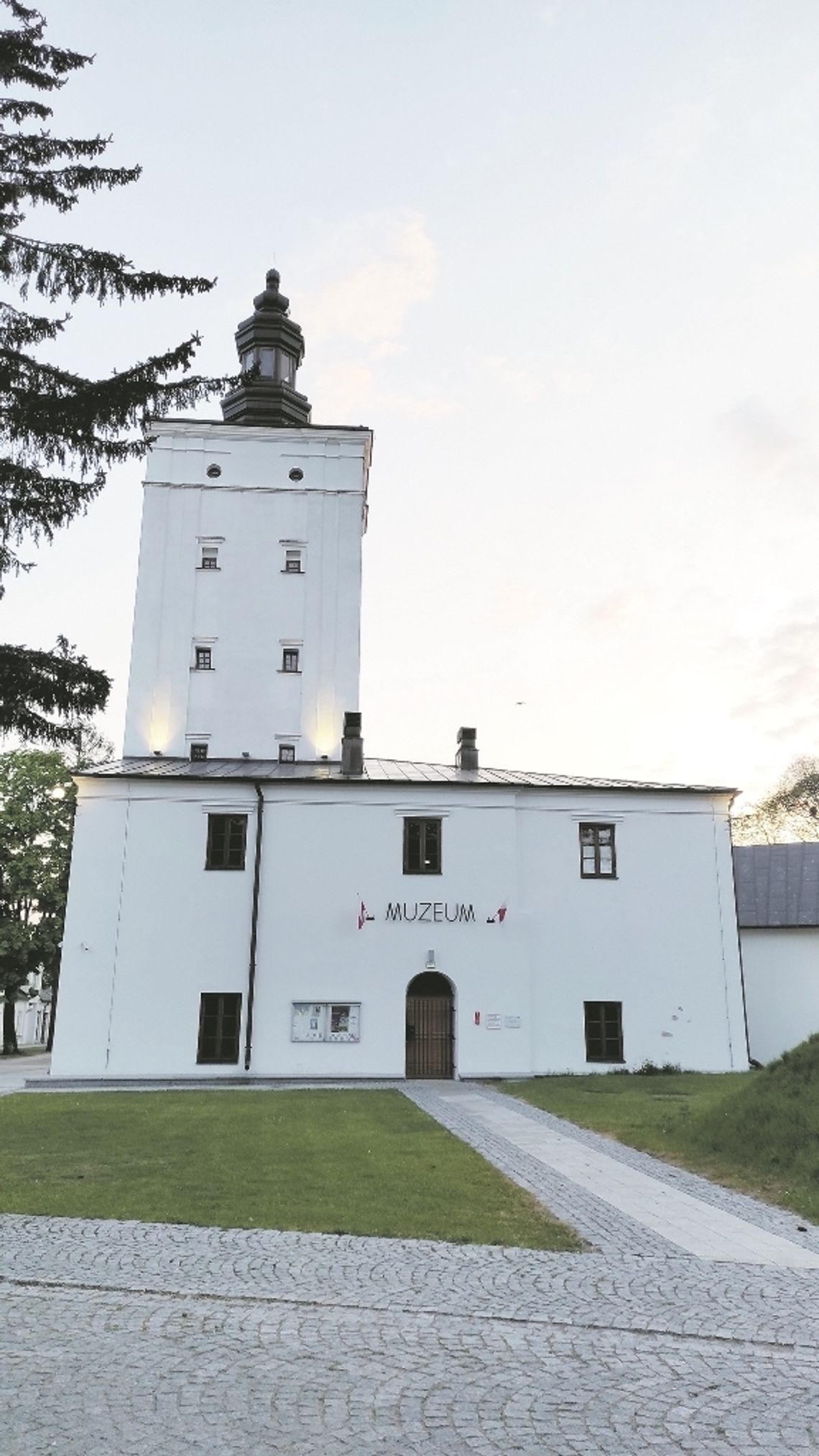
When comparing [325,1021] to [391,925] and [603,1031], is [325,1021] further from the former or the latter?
[603,1031]

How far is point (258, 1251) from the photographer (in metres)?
7.58

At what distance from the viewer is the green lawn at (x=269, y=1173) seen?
8.54 meters

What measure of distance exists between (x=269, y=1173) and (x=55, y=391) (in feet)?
28.4

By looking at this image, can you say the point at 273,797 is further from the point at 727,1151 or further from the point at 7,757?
the point at 7,757

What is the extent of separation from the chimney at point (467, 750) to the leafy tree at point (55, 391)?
55.5ft

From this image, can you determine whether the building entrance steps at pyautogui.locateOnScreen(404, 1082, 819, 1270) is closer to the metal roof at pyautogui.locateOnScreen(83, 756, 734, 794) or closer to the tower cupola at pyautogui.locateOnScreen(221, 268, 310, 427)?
the metal roof at pyautogui.locateOnScreen(83, 756, 734, 794)

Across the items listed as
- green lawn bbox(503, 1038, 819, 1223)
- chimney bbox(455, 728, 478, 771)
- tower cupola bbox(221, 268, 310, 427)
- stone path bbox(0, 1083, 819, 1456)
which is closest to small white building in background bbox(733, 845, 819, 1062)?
chimney bbox(455, 728, 478, 771)

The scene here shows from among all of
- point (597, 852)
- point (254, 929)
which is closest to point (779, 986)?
point (597, 852)

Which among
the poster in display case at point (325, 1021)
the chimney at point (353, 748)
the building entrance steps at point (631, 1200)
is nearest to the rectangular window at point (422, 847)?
the chimney at point (353, 748)

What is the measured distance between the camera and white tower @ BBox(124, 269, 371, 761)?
3112cm

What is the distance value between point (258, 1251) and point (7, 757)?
3741cm

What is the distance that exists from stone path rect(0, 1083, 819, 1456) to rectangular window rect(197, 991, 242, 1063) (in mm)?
14275

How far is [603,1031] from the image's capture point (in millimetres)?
23344

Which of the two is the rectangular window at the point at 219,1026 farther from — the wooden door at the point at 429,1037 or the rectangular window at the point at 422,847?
the rectangular window at the point at 422,847
